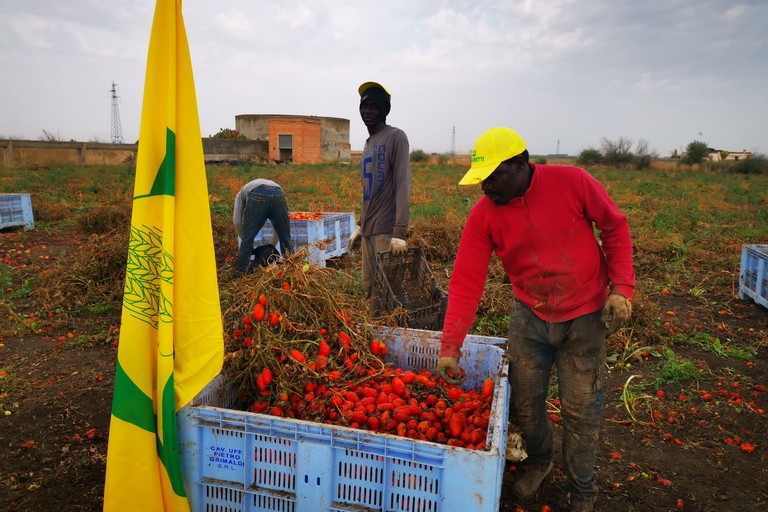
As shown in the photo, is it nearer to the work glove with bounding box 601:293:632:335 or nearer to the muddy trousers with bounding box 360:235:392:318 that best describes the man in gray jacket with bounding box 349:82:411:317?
the muddy trousers with bounding box 360:235:392:318

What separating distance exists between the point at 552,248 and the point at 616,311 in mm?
413

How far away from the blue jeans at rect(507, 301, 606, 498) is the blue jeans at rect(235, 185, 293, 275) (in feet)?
12.5

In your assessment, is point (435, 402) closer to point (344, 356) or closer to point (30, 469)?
point (344, 356)

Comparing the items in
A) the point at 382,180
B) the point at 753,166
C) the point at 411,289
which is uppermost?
the point at 753,166

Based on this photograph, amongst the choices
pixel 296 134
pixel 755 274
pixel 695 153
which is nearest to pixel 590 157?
pixel 695 153

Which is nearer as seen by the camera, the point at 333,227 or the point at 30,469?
the point at 30,469

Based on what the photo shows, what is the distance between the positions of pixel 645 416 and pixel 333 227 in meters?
5.34

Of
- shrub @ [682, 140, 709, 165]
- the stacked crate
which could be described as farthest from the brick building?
the stacked crate

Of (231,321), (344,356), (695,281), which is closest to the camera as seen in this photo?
(344,356)

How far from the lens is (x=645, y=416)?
12.7 ft

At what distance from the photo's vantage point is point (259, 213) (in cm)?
606

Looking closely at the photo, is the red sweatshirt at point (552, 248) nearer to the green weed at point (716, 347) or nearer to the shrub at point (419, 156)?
the green weed at point (716, 347)

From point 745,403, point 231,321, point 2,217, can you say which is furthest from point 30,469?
point 2,217

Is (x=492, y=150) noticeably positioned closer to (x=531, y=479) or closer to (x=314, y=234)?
(x=531, y=479)
